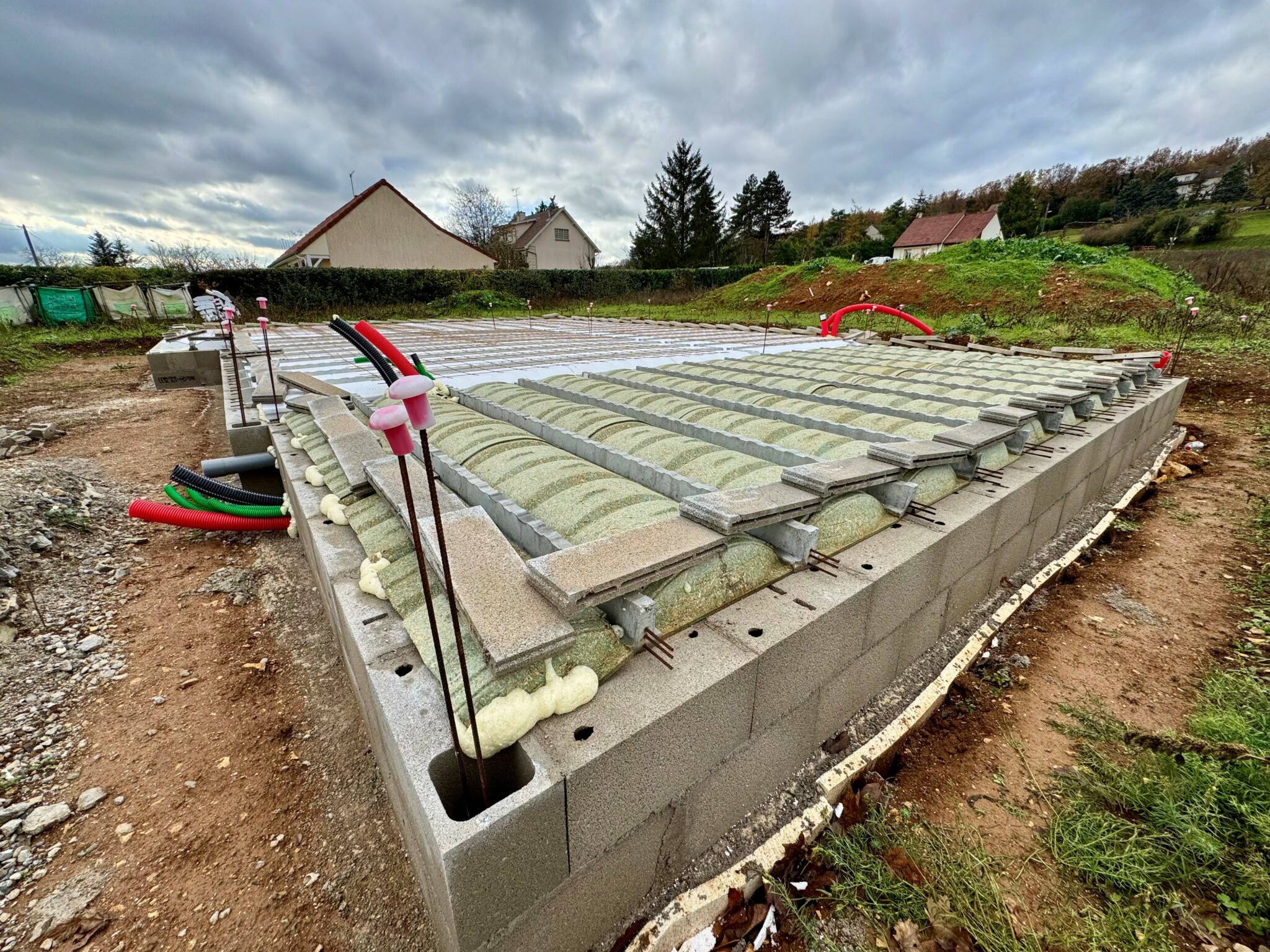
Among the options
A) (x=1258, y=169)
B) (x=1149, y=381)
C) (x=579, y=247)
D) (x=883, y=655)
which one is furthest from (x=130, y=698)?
(x=1258, y=169)

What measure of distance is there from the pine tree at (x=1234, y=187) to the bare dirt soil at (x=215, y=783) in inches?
2509

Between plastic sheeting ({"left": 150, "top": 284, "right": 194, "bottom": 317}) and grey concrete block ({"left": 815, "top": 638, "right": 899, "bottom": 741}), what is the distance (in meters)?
30.4

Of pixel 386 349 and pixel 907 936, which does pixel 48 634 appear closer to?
pixel 386 349

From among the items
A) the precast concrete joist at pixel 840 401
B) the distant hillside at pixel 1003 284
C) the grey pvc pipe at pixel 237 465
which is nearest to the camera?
the precast concrete joist at pixel 840 401

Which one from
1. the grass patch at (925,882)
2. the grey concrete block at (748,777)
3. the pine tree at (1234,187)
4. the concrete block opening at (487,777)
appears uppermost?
the pine tree at (1234,187)

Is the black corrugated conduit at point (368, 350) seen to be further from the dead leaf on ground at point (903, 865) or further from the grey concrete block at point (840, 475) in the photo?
the dead leaf on ground at point (903, 865)

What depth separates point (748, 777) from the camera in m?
2.69

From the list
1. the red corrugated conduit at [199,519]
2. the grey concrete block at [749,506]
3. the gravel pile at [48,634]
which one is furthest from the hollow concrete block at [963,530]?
the red corrugated conduit at [199,519]

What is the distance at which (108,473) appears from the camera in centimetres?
739

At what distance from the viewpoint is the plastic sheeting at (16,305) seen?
19.2 m

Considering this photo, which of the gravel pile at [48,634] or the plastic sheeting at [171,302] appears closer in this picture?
the gravel pile at [48,634]

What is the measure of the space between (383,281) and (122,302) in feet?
35.6

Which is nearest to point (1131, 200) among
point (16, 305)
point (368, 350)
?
point (368, 350)

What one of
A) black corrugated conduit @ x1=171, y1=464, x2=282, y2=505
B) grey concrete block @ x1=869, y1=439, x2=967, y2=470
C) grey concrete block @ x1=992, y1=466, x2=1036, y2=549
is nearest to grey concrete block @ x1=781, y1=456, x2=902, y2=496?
grey concrete block @ x1=869, y1=439, x2=967, y2=470
